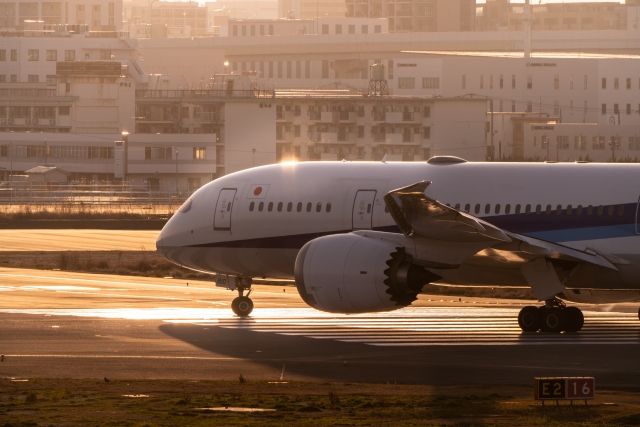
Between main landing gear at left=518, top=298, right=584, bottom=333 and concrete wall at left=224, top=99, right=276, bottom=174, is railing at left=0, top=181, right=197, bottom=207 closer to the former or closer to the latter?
concrete wall at left=224, top=99, right=276, bottom=174

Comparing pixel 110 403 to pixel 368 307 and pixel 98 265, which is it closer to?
pixel 368 307

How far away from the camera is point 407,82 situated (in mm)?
155750

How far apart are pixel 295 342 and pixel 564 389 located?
9.90m

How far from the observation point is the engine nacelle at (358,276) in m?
25.5

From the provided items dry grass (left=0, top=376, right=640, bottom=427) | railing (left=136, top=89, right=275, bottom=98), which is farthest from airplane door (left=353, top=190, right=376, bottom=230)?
railing (left=136, top=89, right=275, bottom=98)

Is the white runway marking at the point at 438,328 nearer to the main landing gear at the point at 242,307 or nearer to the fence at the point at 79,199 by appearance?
the main landing gear at the point at 242,307

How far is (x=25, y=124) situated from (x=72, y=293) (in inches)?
4194

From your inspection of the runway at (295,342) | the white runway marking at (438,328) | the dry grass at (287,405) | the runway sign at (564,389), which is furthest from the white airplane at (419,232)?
the runway sign at (564,389)

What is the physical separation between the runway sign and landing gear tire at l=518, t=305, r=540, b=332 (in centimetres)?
1038

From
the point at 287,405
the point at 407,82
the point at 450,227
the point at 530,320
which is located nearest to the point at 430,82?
the point at 407,82

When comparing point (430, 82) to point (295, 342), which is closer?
point (295, 342)

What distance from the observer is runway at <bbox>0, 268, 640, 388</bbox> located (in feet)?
72.0

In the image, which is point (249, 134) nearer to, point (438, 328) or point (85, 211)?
point (85, 211)

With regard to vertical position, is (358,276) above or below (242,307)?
above
